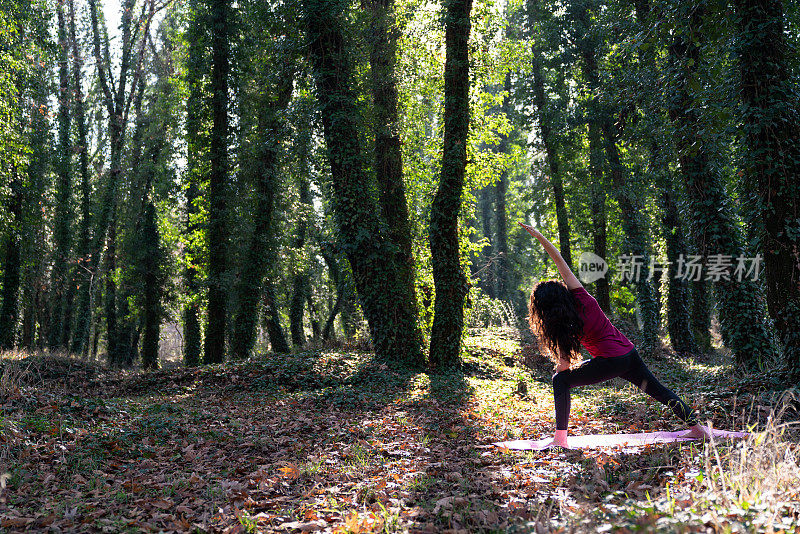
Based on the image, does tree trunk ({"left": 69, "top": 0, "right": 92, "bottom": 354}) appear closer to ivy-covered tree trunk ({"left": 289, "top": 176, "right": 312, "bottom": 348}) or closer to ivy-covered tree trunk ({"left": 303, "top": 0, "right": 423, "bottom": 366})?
ivy-covered tree trunk ({"left": 289, "top": 176, "right": 312, "bottom": 348})

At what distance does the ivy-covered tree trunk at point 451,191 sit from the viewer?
1323 cm

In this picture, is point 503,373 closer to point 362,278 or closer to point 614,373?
point 362,278

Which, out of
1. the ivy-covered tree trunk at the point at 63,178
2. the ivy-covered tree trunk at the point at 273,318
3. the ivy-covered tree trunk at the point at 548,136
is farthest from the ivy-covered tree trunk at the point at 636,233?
the ivy-covered tree trunk at the point at 63,178

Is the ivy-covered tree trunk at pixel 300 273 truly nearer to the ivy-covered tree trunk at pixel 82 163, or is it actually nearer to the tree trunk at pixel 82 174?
the ivy-covered tree trunk at pixel 82 163

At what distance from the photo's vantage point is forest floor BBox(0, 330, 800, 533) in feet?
12.2

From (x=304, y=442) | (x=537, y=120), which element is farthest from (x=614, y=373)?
(x=537, y=120)

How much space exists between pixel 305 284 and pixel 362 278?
41.5ft

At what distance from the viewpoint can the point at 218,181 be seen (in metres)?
17.6

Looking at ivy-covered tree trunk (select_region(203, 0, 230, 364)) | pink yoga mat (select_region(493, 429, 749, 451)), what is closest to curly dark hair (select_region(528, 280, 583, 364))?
pink yoga mat (select_region(493, 429, 749, 451))

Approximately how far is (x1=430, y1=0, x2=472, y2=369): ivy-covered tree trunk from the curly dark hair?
7569 millimetres

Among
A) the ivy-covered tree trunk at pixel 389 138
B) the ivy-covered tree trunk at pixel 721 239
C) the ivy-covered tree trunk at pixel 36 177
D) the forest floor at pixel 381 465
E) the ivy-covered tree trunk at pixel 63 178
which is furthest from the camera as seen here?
the ivy-covered tree trunk at pixel 63 178

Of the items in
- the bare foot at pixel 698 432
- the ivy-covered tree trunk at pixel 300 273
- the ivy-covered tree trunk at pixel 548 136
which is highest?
the ivy-covered tree trunk at pixel 548 136

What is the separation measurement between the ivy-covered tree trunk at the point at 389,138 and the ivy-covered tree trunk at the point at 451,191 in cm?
130

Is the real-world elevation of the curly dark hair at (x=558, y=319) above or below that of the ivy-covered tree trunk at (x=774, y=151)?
below
